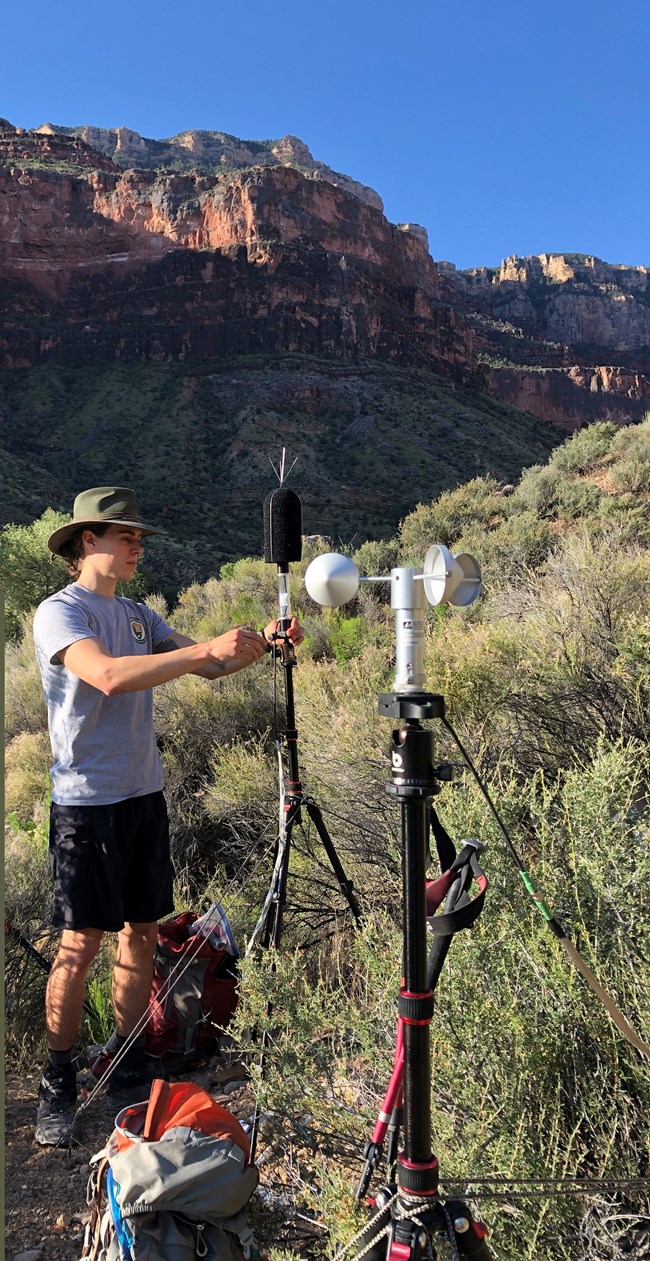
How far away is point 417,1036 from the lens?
1.18 m

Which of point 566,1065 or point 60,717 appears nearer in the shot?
point 566,1065

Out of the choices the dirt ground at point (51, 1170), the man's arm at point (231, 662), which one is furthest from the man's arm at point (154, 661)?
the dirt ground at point (51, 1170)

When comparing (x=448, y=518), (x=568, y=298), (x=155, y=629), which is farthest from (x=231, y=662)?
(x=568, y=298)

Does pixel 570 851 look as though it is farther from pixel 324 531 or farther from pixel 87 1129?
pixel 324 531

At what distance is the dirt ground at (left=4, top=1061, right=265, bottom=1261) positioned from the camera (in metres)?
2.01

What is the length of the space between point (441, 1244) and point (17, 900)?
2.94m

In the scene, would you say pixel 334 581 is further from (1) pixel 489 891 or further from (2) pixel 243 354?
(2) pixel 243 354

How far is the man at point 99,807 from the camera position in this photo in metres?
2.38

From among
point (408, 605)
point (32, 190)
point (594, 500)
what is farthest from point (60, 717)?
point (32, 190)

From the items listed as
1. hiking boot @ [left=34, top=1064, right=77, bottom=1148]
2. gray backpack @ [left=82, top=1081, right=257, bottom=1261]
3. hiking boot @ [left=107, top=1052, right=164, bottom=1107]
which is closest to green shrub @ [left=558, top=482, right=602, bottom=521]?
hiking boot @ [left=107, top=1052, right=164, bottom=1107]

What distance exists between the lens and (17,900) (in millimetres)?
3699

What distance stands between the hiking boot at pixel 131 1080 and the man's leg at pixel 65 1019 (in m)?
0.15

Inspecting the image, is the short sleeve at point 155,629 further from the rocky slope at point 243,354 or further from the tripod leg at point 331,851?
the rocky slope at point 243,354

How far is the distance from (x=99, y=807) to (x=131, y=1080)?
0.98 metres
